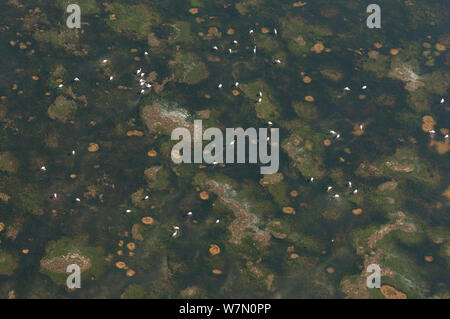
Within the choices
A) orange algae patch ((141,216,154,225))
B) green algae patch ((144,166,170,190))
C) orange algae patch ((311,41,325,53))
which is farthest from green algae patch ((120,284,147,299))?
orange algae patch ((311,41,325,53))

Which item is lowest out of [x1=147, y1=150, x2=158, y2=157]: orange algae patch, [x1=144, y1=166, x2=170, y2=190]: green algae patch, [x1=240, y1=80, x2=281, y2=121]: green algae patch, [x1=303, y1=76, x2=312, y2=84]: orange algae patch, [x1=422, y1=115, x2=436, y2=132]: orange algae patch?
[x1=144, y1=166, x2=170, y2=190]: green algae patch

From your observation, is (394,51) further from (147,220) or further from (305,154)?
(147,220)

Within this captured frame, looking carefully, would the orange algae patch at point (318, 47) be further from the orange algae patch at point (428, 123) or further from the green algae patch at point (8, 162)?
the green algae patch at point (8, 162)

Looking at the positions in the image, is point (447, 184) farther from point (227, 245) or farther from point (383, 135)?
point (227, 245)

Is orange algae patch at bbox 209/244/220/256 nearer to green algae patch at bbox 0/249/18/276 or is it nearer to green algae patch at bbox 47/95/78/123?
green algae patch at bbox 0/249/18/276

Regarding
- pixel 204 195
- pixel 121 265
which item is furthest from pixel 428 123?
pixel 121 265

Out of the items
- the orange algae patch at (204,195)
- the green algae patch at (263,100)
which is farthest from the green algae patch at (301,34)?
the orange algae patch at (204,195)
